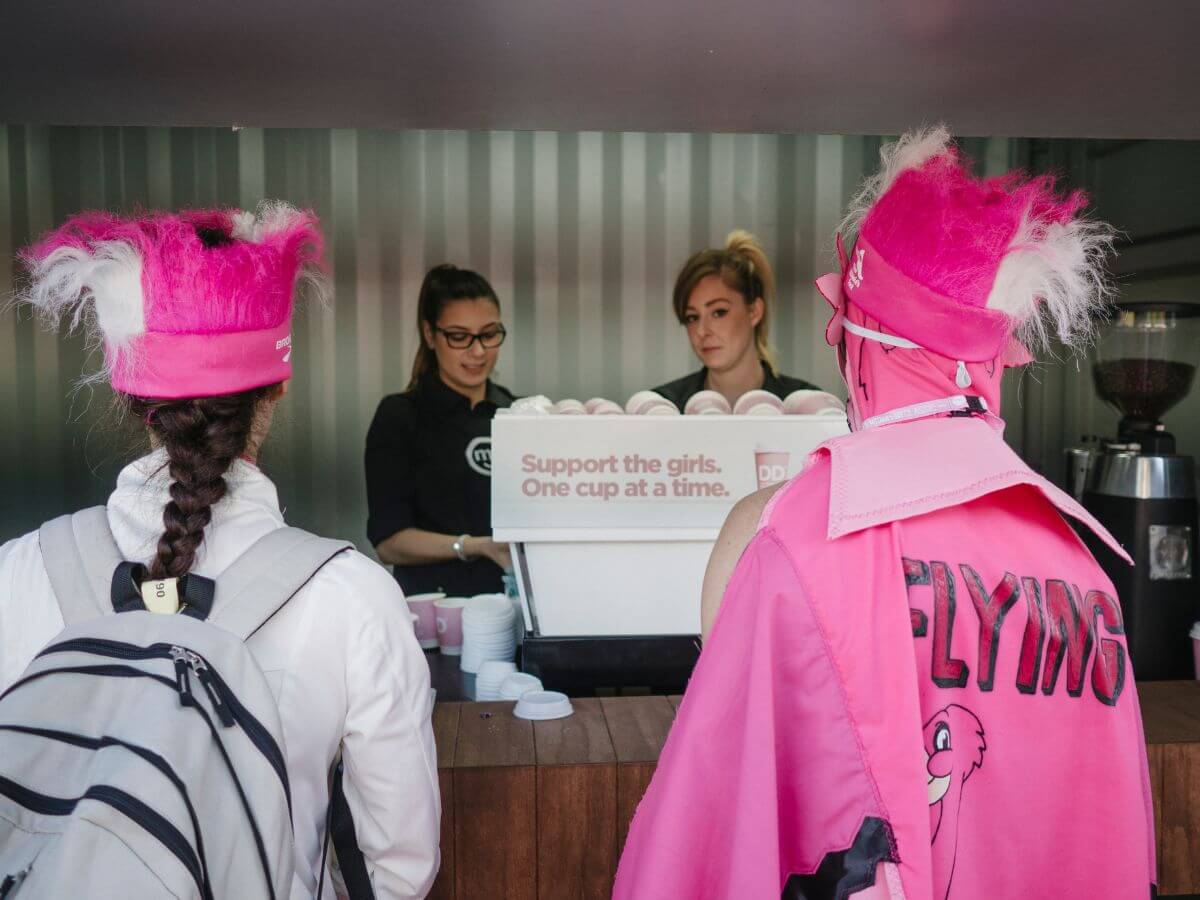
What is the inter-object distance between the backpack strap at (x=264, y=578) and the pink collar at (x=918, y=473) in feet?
1.98

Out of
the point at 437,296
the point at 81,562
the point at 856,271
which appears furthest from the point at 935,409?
the point at 437,296

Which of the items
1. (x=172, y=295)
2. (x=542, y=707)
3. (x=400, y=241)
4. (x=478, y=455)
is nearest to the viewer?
(x=172, y=295)

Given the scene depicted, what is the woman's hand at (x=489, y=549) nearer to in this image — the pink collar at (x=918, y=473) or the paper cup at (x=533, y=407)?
the paper cup at (x=533, y=407)

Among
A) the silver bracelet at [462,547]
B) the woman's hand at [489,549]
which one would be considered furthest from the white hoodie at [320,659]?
the silver bracelet at [462,547]

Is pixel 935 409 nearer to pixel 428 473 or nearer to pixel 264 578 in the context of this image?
pixel 264 578

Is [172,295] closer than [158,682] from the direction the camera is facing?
No

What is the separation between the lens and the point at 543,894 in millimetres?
1826

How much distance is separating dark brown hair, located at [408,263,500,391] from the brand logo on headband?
3388mm

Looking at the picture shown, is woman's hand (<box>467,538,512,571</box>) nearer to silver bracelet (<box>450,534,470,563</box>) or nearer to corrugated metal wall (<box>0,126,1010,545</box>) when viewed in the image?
silver bracelet (<box>450,534,470,563</box>)

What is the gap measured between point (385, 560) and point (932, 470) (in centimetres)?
345

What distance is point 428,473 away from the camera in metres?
4.43

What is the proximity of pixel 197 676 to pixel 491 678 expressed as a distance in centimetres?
136

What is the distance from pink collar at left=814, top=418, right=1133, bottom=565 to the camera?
46.0 inches

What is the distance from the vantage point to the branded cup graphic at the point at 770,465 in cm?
243
